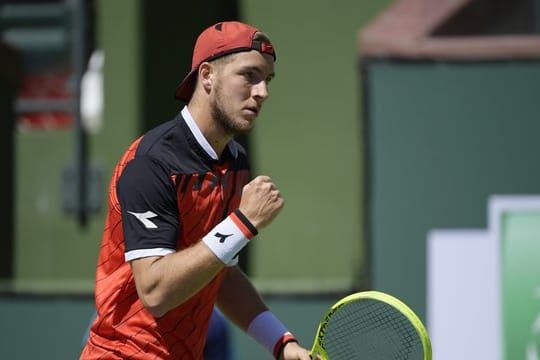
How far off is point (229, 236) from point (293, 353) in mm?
543

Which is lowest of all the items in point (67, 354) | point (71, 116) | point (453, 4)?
point (67, 354)

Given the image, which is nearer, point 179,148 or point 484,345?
point 179,148

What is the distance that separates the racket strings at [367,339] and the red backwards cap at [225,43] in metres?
0.84

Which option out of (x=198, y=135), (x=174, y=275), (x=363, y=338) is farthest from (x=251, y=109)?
(x=363, y=338)

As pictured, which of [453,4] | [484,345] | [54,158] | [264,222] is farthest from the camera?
[54,158]

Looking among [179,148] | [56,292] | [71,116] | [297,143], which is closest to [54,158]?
[71,116]

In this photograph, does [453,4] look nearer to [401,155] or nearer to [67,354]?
[401,155]

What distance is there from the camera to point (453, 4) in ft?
20.8

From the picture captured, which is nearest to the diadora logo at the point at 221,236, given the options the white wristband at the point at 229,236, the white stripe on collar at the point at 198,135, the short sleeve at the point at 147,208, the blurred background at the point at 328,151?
the white wristband at the point at 229,236

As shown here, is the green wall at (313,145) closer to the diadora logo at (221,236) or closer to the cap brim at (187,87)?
the cap brim at (187,87)

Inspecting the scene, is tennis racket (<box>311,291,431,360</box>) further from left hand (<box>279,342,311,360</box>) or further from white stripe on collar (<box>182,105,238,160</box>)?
white stripe on collar (<box>182,105,238,160</box>)

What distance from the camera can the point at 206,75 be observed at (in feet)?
9.95

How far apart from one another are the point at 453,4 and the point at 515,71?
1.87 ft

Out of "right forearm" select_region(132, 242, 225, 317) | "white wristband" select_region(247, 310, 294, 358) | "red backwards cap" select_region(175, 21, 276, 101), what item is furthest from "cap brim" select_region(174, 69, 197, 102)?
"white wristband" select_region(247, 310, 294, 358)
